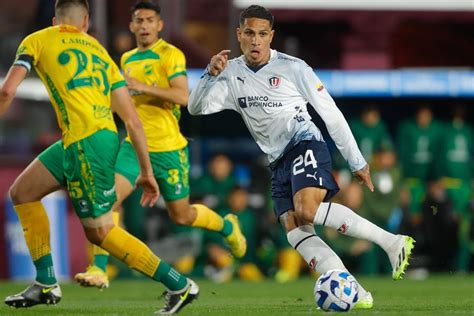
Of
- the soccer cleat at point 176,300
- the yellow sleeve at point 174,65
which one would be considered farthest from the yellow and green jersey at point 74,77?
the yellow sleeve at point 174,65

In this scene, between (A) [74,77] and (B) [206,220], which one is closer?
(A) [74,77]

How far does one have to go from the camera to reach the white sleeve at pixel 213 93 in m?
9.63

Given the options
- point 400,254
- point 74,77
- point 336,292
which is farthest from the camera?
point 400,254

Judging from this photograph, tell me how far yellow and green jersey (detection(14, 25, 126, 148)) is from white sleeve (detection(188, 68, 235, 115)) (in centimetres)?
116

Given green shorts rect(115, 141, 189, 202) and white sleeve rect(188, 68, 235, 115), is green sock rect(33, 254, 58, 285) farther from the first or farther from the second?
green shorts rect(115, 141, 189, 202)

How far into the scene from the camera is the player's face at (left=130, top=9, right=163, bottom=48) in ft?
37.2

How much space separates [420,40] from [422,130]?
6.66m

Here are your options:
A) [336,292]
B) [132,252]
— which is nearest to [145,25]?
[132,252]

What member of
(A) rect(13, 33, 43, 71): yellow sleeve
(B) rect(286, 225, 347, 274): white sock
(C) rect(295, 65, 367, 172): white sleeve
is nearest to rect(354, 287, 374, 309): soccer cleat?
(B) rect(286, 225, 347, 274): white sock

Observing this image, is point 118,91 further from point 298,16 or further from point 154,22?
point 298,16

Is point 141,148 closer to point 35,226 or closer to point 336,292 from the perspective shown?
point 35,226

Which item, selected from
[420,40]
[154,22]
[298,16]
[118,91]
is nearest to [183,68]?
[154,22]

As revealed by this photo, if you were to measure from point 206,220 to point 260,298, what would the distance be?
0.91 metres

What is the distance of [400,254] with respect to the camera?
9.01m
